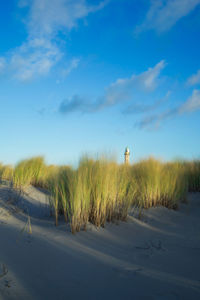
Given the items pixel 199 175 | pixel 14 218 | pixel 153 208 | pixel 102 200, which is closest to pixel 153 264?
pixel 102 200

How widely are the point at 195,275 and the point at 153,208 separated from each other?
3.03 m

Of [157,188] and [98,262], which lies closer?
[98,262]

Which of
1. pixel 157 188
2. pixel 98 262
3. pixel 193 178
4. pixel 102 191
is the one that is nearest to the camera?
pixel 98 262

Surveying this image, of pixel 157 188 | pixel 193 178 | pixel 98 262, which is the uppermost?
pixel 193 178

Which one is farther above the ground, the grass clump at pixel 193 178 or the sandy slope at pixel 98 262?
the grass clump at pixel 193 178

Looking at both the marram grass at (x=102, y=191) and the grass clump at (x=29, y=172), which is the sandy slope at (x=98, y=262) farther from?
the grass clump at (x=29, y=172)

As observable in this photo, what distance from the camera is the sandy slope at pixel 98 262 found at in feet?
5.65

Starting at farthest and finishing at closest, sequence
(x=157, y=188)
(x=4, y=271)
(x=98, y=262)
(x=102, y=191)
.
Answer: (x=157, y=188), (x=102, y=191), (x=98, y=262), (x=4, y=271)

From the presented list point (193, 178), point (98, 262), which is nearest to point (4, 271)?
point (98, 262)

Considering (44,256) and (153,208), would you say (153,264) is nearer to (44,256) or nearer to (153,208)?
(44,256)

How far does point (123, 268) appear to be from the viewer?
2080mm

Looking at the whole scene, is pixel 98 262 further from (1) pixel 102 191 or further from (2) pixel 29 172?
(2) pixel 29 172

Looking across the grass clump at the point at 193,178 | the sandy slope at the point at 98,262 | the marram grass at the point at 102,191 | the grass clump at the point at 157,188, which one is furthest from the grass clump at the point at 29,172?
the grass clump at the point at 193,178

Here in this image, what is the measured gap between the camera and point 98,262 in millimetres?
2211
